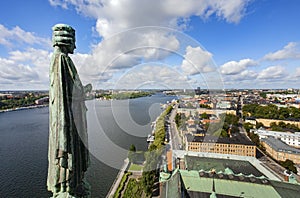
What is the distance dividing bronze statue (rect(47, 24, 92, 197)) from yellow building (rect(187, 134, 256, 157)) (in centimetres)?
1419

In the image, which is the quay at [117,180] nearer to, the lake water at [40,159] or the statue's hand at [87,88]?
the lake water at [40,159]

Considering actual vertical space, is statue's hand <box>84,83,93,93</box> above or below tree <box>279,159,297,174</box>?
above

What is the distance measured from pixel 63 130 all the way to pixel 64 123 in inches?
1.4

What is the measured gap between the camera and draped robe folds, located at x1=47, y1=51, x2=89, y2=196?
0.94 metres

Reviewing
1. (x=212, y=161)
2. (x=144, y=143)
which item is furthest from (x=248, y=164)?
(x=144, y=143)

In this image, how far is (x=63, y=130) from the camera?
0.94m

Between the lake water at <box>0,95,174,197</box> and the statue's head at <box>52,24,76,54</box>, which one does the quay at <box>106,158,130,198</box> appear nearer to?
the lake water at <box>0,95,174,197</box>

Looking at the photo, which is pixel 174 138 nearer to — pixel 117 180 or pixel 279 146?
pixel 279 146

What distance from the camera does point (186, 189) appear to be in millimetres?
6816

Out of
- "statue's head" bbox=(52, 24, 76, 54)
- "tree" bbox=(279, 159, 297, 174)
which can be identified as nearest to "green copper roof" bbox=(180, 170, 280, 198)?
"tree" bbox=(279, 159, 297, 174)

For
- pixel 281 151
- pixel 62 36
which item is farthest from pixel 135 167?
pixel 281 151

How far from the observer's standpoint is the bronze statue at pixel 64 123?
3.09 feet

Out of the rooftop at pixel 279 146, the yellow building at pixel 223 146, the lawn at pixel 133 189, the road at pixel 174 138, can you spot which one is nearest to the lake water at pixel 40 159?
the lawn at pixel 133 189

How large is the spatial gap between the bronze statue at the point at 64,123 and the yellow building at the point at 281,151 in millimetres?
17166
